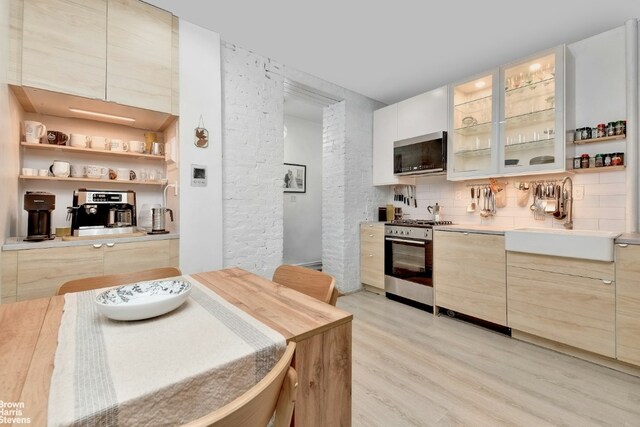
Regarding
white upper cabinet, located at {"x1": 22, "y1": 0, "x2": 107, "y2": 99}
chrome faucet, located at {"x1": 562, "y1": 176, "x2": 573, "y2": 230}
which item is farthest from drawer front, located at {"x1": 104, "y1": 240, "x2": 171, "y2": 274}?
chrome faucet, located at {"x1": 562, "y1": 176, "x2": 573, "y2": 230}

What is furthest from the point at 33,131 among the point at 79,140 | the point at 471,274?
the point at 471,274

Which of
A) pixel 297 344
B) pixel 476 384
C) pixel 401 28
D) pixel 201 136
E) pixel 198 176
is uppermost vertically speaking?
pixel 401 28

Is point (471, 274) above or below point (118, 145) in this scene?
below

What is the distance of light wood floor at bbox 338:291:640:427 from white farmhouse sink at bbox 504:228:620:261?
774 millimetres

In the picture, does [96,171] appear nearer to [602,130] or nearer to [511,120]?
[511,120]

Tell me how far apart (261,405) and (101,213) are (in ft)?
7.79

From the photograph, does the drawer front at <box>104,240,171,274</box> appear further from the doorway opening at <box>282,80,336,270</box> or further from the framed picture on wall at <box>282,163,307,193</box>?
the framed picture on wall at <box>282,163,307,193</box>

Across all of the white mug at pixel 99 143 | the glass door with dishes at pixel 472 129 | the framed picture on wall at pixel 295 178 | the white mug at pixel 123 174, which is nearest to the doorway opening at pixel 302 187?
the framed picture on wall at pixel 295 178

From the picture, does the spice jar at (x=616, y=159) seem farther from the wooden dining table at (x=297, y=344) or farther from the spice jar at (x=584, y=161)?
the wooden dining table at (x=297, y=344)

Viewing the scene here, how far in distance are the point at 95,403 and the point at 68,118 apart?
107 inches

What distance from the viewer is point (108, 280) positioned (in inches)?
53.9

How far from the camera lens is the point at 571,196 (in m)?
2.53

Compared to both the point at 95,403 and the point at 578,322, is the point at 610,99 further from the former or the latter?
the point at 95,403

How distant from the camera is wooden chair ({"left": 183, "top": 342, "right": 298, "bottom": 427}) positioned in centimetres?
43
